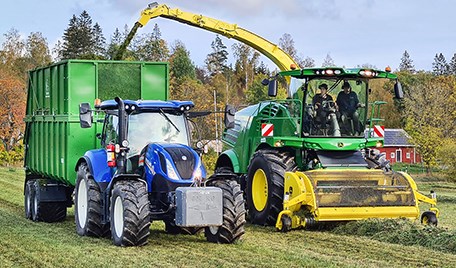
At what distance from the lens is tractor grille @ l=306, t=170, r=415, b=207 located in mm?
13570

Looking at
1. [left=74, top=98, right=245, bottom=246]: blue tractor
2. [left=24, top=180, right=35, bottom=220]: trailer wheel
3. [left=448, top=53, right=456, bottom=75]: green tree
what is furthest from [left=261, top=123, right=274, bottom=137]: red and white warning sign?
[left=448, top=53, right=456, bottom=75]: green tree

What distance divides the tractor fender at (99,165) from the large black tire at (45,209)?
2.79 m

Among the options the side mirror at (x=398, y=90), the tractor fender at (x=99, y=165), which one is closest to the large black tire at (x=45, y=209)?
the tractor fender at (x=99, y=165)

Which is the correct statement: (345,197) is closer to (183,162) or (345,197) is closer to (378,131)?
(378,131)

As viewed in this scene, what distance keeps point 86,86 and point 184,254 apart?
5776mm

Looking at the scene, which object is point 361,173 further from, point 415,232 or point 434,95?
point 434,95

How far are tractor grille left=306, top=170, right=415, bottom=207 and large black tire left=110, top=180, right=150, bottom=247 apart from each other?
324cm

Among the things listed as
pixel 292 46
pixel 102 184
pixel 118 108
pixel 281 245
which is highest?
pixel 292 46

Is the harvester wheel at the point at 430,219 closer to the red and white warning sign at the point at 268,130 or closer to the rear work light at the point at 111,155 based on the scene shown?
the red and white warning sign at the point at 268,130

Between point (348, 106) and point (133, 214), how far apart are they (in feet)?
19.1

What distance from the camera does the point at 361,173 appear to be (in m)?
14.2

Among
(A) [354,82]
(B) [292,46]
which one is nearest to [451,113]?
(B) [292,46]

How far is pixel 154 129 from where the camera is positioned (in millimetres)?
13000

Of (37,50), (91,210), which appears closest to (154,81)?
(91,210)
